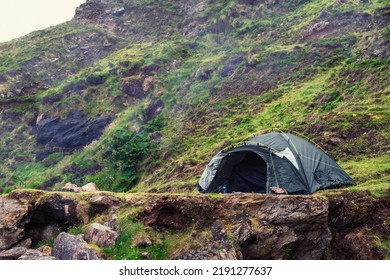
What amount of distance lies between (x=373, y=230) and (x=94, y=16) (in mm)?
73570

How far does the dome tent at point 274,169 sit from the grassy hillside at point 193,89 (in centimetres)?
141

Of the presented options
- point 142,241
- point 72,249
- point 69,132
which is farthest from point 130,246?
point 69,132

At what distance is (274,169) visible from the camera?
14766mm

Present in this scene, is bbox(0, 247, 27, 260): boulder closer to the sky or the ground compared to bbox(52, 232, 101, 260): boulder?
closer to the sky

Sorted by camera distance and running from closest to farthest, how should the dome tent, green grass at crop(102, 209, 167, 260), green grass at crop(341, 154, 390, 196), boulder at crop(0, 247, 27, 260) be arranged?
1. green grass at crop(102, 209, 167, 260)
2. boulder at crop(0, 247, 27, 260)
3. green grass at crop(341, 154, 390, 196)
4. the dome tent

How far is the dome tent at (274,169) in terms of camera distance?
14.6 meters

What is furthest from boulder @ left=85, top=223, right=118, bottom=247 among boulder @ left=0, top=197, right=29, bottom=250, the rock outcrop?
the rock outcrop

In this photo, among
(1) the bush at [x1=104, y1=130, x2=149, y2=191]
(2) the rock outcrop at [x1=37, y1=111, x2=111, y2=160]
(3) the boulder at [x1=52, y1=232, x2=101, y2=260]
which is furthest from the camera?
(2) the rock outcrop at [x1=37, y1=111, x2=111, y2=160]

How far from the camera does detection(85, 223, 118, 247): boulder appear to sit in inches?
420

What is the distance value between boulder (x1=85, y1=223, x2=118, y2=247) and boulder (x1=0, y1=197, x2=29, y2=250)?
7.77 ft

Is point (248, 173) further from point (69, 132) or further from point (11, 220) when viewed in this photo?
point (69, 132)

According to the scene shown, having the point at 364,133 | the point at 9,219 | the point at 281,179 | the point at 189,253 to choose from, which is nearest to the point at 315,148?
the point at 281,179

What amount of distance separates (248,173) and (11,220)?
364 inches

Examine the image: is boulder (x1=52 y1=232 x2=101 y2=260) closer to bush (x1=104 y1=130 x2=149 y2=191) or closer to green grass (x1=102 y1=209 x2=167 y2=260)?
green grass (x1=102 y1=209 x2=167 y2=260)
